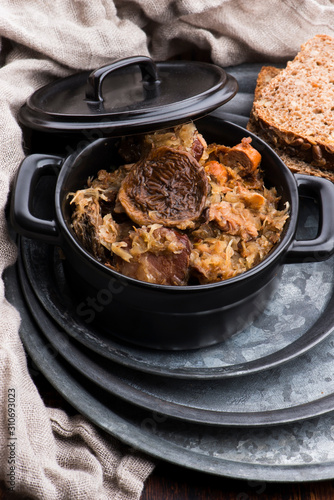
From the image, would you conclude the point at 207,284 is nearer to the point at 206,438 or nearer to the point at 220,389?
the point at 220,389

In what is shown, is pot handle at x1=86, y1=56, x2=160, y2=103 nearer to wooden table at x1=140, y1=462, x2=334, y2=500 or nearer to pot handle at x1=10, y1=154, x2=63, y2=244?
pot handle at x1=10, y1=154, x2=63, y2=244

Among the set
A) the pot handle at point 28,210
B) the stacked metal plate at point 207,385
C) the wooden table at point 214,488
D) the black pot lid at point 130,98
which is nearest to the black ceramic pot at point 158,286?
the pot handle at point 28,210

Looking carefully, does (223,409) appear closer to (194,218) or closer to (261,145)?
(194,218)

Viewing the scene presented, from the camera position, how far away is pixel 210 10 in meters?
3.12

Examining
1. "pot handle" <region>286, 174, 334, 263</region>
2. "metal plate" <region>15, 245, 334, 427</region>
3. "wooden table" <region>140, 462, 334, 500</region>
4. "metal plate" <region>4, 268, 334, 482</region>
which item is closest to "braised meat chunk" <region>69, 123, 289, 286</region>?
"pot handle" <region>286, 174, 334, 263</region>

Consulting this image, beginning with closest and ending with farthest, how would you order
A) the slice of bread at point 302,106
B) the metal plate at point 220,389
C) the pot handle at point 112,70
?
the metal plate at point 220,389
the pot handle at point 112,70
the slice of bread at point 302,106

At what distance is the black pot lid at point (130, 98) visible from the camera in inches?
84.1

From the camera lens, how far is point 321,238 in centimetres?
218

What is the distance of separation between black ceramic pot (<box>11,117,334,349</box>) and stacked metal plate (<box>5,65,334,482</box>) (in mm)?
102

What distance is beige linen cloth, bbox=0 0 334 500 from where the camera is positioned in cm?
199

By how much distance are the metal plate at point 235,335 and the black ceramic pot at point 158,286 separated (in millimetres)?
57

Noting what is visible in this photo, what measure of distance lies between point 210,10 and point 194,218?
61.6 inches

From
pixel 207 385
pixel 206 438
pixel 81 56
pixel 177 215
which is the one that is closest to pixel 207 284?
pixel 177 215

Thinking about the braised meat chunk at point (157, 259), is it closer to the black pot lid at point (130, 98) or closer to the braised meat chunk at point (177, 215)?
the braised meat chunk at point (177, 215)
